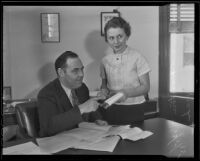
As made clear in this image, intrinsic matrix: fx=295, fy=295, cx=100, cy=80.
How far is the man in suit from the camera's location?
1.43m

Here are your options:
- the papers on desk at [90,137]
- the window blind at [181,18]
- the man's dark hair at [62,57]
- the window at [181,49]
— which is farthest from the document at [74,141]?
the window blind at [181,18]

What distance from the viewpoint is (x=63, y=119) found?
56.5 inches

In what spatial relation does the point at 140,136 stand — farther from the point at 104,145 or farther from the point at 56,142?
the point at 56,142

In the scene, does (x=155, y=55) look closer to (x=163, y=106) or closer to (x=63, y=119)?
(x=163, y=106)

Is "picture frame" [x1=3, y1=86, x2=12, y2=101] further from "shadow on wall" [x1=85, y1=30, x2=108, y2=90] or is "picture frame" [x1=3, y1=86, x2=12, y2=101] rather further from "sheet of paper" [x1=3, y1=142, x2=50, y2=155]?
"shadow on wall" [x1=85, y1=30, x2=108, y2=90]

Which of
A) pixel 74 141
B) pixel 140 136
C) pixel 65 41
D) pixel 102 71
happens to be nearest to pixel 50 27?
pixel 65 41

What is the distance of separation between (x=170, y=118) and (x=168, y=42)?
1.27 ft

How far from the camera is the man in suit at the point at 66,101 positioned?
4.70 feet

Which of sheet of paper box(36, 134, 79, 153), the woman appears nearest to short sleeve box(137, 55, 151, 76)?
the woman

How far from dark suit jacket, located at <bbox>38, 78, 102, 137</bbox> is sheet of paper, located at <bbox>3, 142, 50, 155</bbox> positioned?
0.07 m

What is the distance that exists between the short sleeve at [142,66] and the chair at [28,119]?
55 centimetres

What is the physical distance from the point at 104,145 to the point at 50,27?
639mm

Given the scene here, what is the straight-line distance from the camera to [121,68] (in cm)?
149

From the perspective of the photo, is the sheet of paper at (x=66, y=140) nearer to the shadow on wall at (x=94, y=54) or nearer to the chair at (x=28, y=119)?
the chair at (x=28, y=119)
